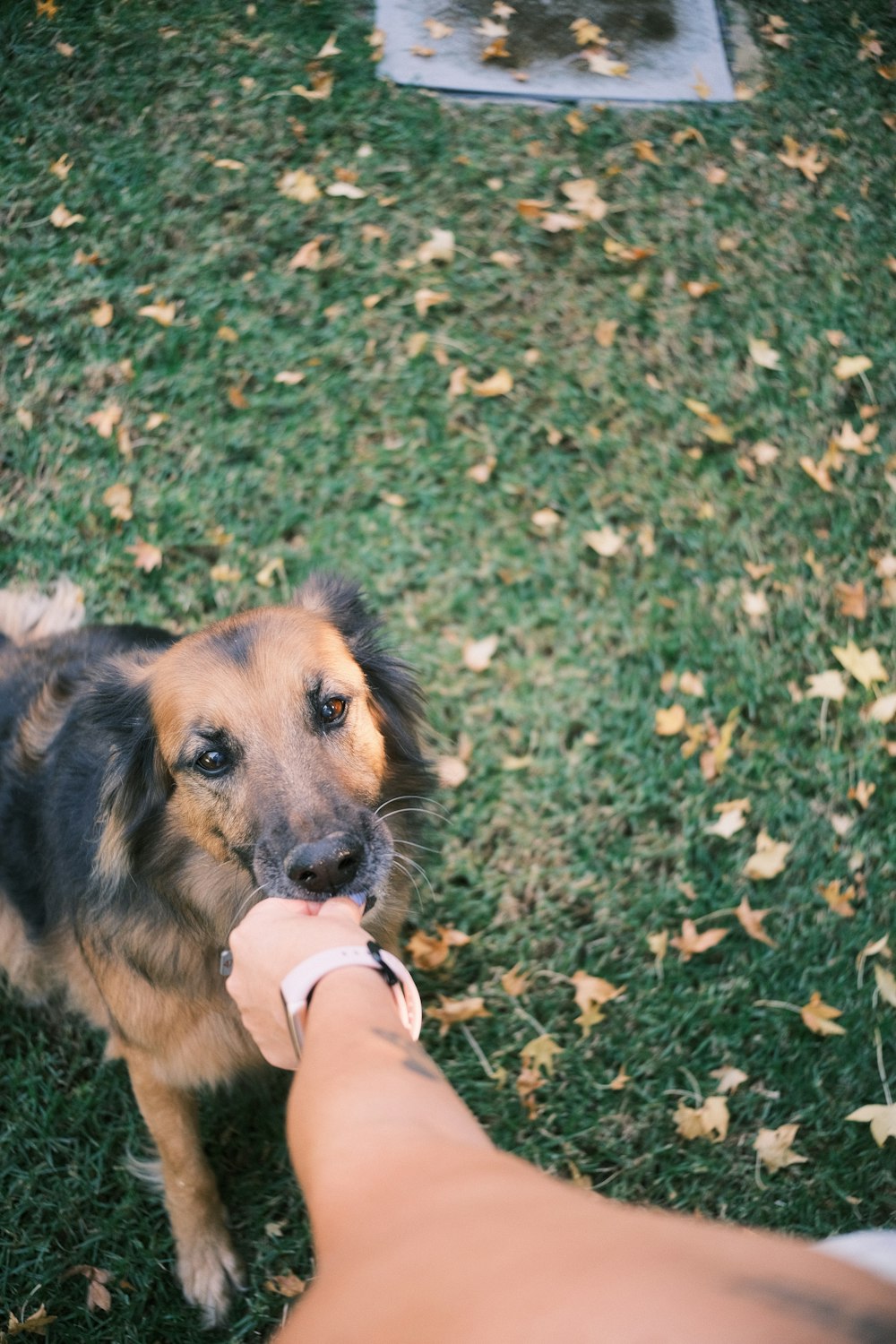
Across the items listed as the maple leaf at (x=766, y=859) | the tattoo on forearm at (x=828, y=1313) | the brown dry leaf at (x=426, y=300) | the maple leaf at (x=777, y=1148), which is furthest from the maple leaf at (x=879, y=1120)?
the brown dry leaf at (x=426, y=300)

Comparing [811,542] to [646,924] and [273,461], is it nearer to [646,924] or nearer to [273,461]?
[646,924]

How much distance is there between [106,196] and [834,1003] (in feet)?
16.4

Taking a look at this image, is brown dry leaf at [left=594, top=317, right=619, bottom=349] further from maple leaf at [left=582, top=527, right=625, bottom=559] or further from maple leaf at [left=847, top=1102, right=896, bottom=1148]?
maple leaf at [left=847, top=1102, right=896, bottom=1148]

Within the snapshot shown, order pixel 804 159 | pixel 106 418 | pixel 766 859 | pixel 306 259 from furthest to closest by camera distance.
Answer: pixel 804 159 → pixel 306 259 → pixel 106 418 → pixel 766 859

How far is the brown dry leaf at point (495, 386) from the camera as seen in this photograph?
14.7 ft

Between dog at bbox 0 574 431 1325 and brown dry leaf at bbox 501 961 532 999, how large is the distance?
2.33 ft

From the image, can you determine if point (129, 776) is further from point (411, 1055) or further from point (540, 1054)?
point (540, 1054)

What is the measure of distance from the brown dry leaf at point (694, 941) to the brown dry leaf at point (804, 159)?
4.22m

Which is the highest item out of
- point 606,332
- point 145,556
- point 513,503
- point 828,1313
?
point 828,1313

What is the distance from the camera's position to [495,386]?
449 cm

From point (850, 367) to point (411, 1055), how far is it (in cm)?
433

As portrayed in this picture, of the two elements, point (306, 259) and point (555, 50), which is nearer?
point (306, 259)

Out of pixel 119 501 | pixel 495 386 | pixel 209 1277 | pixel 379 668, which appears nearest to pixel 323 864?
pixel 379 668

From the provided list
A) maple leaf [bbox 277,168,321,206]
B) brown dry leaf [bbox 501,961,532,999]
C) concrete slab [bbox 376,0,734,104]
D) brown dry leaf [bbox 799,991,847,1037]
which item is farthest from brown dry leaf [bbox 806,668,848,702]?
concrete slab [bbox 376,0,734,104]
